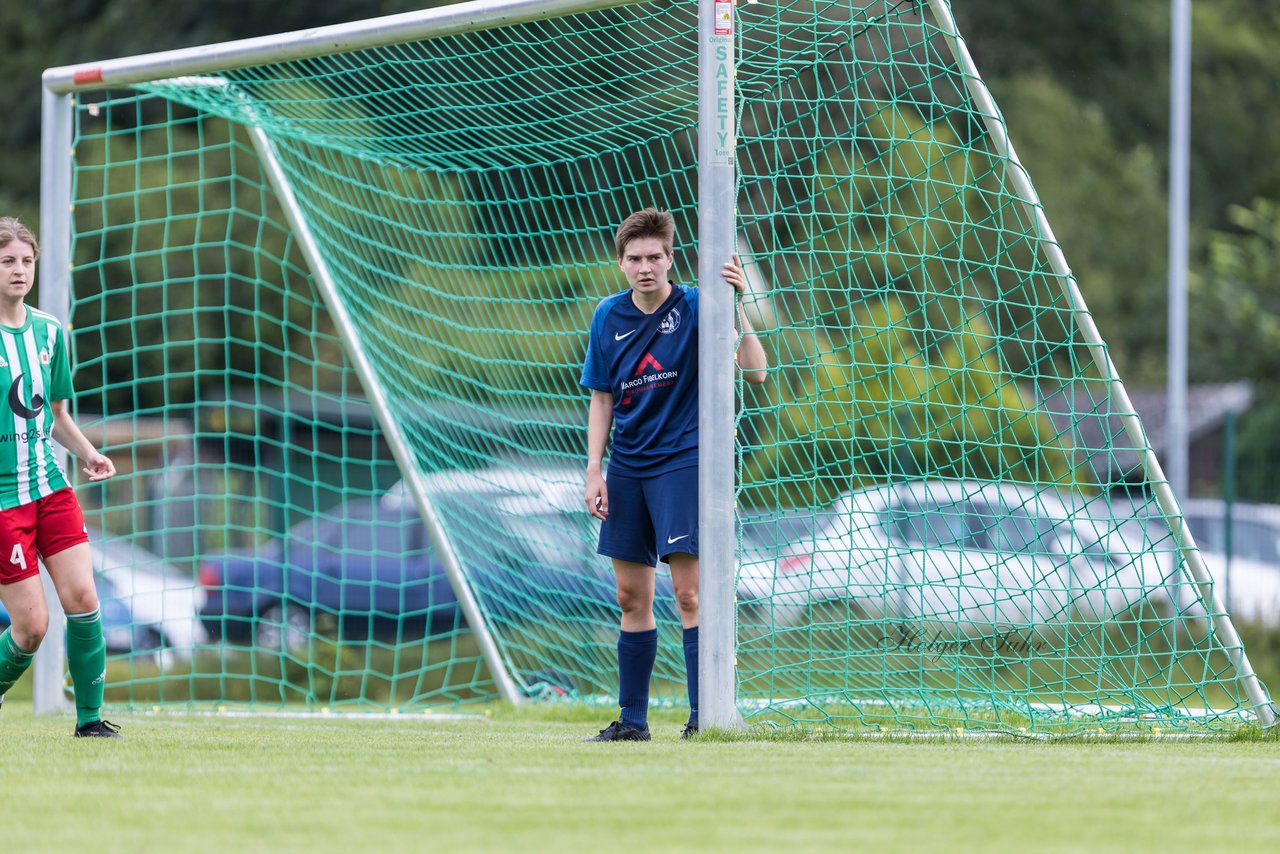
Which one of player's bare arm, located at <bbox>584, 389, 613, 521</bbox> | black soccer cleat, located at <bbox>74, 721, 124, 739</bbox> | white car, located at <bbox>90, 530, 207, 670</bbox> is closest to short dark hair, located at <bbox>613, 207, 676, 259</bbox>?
player's bare arm, located at <bbox>584, 389, 613, 521</bbox>

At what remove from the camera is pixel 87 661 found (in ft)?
18.4

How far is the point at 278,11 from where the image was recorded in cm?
2300

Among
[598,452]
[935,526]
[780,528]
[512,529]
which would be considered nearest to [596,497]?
[598,452]

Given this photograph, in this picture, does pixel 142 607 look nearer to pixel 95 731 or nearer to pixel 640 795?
pixel 95 731

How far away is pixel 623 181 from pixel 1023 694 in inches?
117

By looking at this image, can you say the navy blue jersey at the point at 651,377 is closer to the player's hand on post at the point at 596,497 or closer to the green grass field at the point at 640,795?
the player's hand on post at the point at 596,497

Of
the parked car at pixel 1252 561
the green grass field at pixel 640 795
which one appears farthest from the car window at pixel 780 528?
the parked car at pixel 1252 561

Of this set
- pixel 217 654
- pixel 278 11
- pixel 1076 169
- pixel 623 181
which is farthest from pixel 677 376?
pixel 1076 169

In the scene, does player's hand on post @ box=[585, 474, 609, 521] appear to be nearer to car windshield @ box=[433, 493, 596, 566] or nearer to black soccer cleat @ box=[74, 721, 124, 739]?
black soccer cleat @ box=[74, 721, 124, 739]

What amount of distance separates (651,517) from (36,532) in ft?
6.69

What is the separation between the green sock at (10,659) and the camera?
5633mm

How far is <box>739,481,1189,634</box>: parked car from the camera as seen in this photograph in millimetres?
6113

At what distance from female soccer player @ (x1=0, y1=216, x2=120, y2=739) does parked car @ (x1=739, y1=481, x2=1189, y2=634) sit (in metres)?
2.32

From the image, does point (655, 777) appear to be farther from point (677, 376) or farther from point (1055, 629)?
point (1055, 629)
